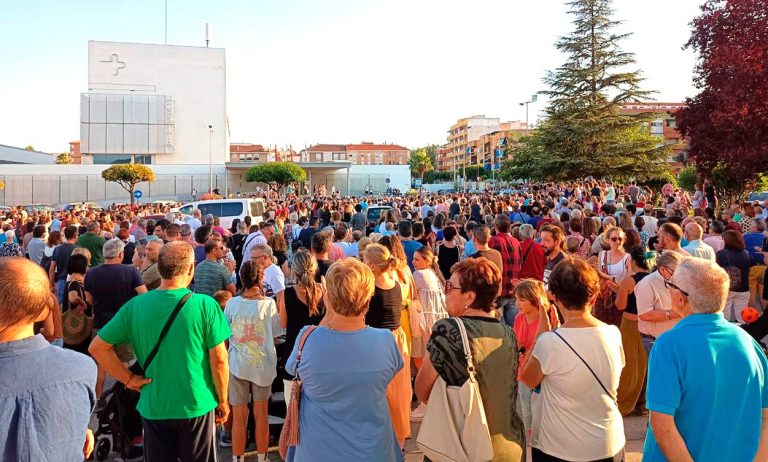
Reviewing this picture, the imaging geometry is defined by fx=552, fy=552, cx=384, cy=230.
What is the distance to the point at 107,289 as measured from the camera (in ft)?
17.7

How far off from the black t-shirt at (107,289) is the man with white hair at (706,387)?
4750 mm

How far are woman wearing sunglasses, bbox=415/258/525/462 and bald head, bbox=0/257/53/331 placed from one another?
1.74 metres

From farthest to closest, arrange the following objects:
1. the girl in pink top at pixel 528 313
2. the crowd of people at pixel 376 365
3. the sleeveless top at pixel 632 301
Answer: the sleeveless top at pixel 632 301
the girl in pink top at pixel 528 313
the crowd of people at pixel 376 365

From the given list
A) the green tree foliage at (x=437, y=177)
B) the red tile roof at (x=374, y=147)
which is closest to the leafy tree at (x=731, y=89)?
the green tree foliage at (x=437, y=177)

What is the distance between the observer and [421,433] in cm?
278

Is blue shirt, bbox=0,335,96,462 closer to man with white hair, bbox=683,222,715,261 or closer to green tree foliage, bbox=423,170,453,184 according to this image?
man with white hair, bbox=683,222,715,261

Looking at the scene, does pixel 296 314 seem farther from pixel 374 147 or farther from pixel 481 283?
pixel 374 147

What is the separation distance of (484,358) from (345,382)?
2.32ft

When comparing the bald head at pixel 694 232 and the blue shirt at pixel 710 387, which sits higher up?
the bald head at pixel 694 232

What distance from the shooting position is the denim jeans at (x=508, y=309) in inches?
258

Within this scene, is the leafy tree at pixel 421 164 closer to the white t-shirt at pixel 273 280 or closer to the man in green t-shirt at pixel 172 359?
the white t-shirt at pixel 273 280

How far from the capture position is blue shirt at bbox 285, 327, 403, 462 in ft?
9.16

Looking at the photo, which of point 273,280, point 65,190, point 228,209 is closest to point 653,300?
point 273,280

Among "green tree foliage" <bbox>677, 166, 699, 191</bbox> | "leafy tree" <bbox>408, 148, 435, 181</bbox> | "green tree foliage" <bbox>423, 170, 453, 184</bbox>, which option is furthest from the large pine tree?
"green tree foliage" <bbox>423, 170, 453, 184</bbox>
